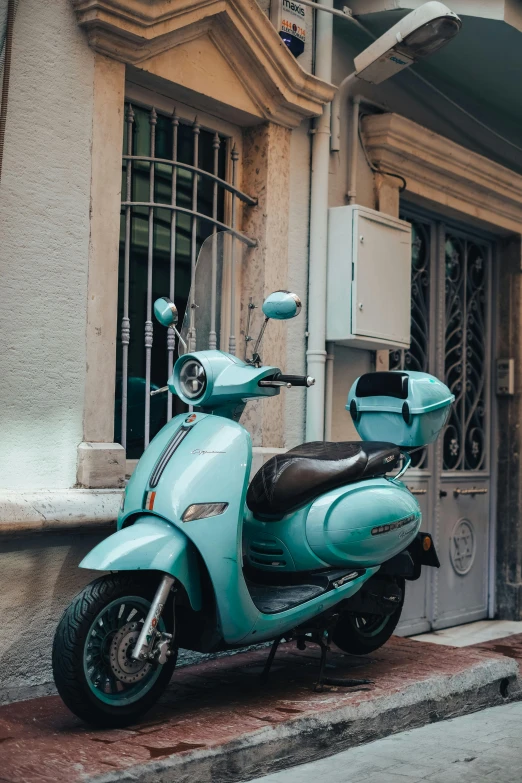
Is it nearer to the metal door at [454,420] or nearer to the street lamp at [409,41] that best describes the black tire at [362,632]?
the metal door at [454,420]

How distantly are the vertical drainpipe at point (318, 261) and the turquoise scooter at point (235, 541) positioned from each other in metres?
1.06

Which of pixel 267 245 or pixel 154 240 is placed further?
pixel 267 245


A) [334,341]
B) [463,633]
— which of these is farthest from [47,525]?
[463,633]

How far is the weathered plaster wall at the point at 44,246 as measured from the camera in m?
4.20

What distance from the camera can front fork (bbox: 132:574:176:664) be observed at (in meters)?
3.38

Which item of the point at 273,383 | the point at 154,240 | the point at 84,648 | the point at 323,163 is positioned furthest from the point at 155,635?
the point at 323,163

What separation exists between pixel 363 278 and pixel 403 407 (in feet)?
4.95

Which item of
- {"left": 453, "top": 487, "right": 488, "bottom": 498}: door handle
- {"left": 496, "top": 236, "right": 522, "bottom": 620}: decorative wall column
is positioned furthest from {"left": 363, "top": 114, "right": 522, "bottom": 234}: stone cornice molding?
{"left": 453, "top": 487, "right": 488, "bottom": 498}: door handle

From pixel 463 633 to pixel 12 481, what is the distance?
159 inches

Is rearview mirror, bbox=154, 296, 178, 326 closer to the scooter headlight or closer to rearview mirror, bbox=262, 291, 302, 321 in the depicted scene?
the scooter headlight

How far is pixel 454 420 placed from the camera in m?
7.62

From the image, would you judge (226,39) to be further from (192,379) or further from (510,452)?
(510,452)

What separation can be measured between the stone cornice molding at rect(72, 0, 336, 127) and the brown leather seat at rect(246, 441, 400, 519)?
6.74 ft

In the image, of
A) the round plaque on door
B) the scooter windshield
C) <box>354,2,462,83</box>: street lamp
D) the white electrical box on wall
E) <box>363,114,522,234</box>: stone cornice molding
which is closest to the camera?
the scooter windshield
